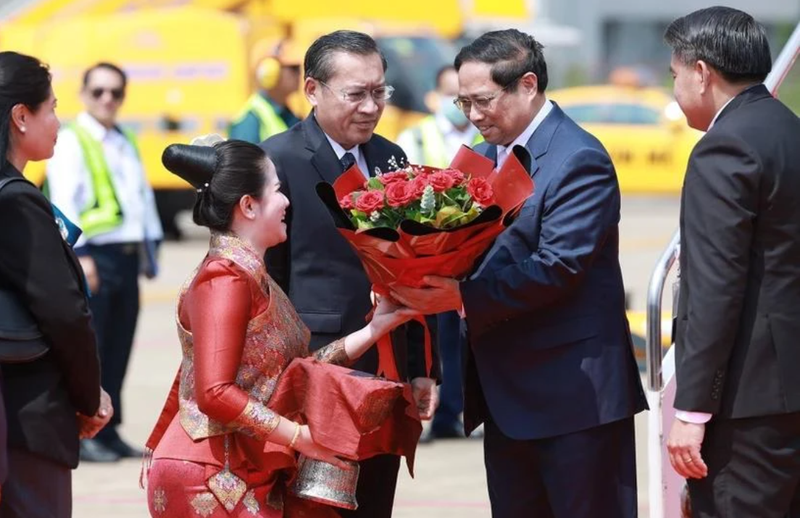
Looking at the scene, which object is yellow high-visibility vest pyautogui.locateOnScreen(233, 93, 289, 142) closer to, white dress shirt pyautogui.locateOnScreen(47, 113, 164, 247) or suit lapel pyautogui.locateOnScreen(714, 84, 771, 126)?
white dress shirt pyautogui.locateOnScreen(47, 113, 164, 247)

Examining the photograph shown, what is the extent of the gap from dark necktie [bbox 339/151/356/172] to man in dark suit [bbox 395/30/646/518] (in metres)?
0.50

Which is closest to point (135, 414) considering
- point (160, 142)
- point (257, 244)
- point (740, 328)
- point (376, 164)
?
point (376, 164)

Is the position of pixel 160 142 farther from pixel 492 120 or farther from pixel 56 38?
pixel 492 120

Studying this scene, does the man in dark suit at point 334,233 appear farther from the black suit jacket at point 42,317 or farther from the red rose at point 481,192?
the black suit jacket at point 42,317

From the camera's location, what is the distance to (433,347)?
5.13 m

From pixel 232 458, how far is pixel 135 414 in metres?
5.70

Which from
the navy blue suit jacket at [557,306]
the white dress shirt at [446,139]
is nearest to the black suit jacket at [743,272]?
the navy blue suit jacket at [557,306]

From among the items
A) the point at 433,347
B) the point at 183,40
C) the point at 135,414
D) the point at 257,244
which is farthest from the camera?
the point at 183,40

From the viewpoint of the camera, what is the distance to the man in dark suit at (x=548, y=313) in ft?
14.9

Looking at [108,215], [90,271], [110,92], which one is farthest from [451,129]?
[90,271]

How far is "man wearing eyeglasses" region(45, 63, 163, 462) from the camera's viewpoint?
8586 millimetres

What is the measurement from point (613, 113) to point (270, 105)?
15.0 metres

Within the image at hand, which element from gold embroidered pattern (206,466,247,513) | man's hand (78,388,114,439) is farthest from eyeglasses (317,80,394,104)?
gold embroidered pattern (206,466,247,513)

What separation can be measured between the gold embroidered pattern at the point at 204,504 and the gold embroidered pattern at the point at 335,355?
581 millimetres
